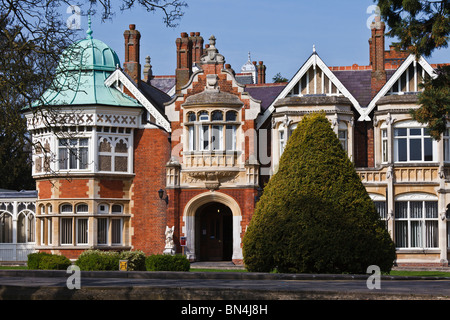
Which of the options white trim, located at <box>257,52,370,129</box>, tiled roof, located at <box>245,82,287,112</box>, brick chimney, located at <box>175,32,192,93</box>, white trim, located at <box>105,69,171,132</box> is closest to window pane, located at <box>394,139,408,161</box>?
white trim, located at <box>257,52,370,129</box>

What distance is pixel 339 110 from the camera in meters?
37.9

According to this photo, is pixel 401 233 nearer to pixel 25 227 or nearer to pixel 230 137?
pixel 230 137

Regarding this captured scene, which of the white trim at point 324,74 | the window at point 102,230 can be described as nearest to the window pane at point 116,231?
the window at point 102,230

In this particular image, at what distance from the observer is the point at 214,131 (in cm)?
3912

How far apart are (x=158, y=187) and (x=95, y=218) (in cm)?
325

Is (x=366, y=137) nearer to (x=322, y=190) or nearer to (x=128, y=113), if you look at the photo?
(x=128, y=113)

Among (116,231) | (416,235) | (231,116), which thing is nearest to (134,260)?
(116,231)

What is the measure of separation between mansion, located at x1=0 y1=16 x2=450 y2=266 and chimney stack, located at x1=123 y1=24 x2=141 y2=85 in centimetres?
88

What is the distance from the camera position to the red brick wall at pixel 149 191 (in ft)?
131

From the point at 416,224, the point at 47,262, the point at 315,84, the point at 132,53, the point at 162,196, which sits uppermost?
the point at 132,53

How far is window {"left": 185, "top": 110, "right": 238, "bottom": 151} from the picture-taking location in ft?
128

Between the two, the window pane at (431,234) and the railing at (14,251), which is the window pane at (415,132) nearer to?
the window pane at (431,234)

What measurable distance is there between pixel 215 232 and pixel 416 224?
954 cm

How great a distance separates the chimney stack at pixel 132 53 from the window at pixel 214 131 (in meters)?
4.61
